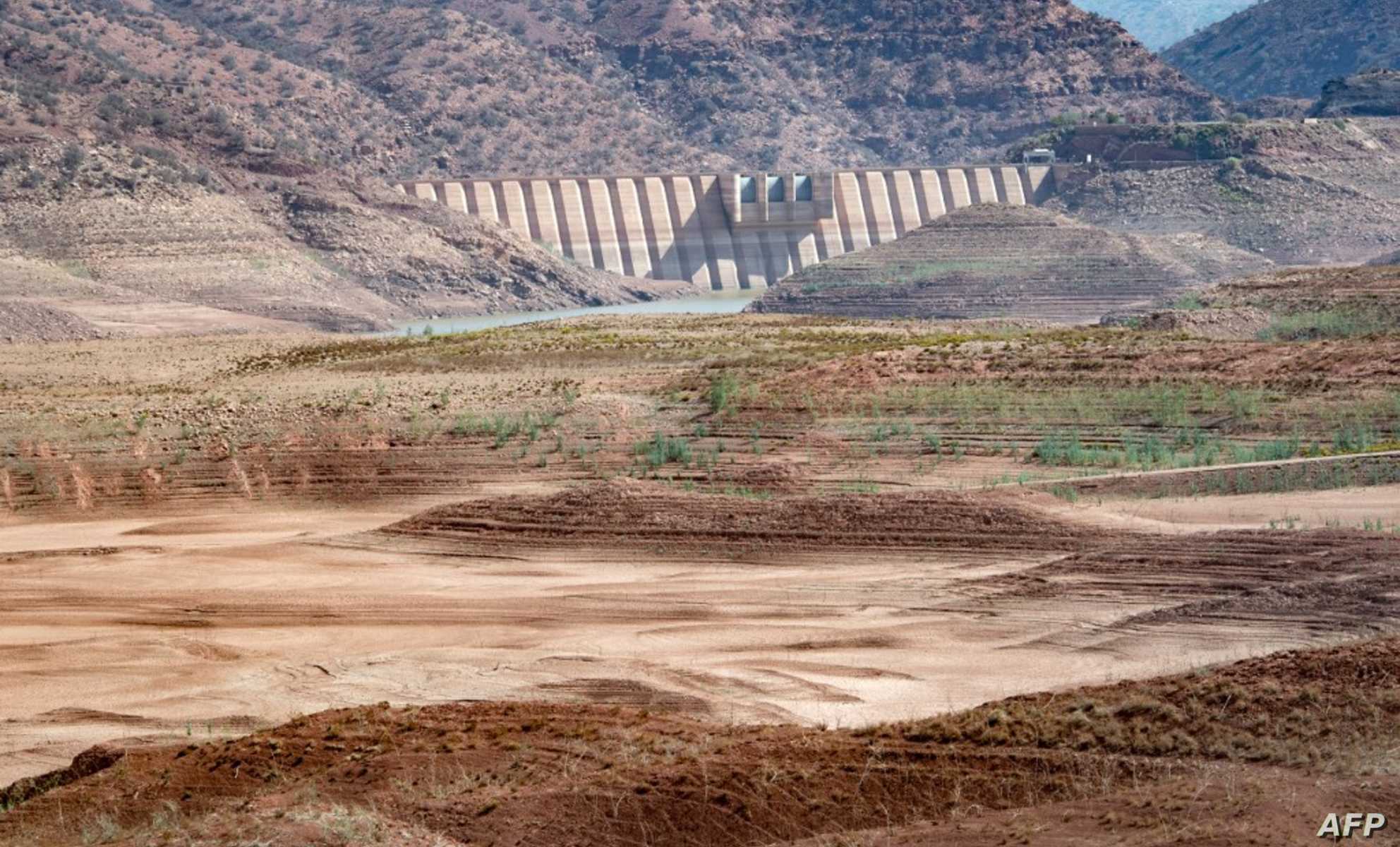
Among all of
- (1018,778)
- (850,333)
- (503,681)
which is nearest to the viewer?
(1018,778)

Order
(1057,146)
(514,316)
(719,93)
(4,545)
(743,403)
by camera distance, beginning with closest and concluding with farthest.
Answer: (4,545)
(743,403)
(514,316)
(1057,146)
(719,93)

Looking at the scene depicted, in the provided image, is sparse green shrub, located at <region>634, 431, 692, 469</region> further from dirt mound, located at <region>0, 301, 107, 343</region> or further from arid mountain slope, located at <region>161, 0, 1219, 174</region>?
arid mountain slope, located at <region>161, 0, 1219, 174</region>

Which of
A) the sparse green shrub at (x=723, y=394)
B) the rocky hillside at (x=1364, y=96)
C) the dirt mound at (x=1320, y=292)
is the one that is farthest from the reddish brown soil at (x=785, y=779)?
the rocky hillside at (x=1364, y=96)

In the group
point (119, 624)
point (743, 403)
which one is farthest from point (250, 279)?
point (119, 624)

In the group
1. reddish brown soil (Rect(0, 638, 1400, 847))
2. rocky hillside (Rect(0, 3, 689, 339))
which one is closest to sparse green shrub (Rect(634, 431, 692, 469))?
reddish brown soil (Rect(0, 638, 1400, 847))

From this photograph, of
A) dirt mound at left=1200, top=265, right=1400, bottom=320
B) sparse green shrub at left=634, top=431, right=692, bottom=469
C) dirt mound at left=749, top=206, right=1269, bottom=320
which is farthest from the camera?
dirt mound at left=749, top=206, right=1269, bottom=320

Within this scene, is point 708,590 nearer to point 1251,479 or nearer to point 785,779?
point 1251,479

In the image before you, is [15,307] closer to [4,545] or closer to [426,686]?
[4,545]
